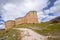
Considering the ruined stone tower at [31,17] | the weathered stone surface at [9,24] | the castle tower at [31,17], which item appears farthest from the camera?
the weathered stone surface at [9,24]

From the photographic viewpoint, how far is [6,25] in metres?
117

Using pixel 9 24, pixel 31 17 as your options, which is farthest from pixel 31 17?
pixel 9 24

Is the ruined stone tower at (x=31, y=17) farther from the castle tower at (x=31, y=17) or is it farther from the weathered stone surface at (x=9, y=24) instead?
the weathered stone surface at (x=9, y=24)

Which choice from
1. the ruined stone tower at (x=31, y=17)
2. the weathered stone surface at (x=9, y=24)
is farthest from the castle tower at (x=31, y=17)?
the weathered stone surface at (x=9, y=24)

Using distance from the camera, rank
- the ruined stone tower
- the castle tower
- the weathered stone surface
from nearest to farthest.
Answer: the castle tower → the ruined stone tower → the weathered stone surface

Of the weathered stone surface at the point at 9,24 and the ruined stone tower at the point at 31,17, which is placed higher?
the ruined stone tower at the point at 31,17

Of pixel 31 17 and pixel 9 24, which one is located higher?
pixel 31 17

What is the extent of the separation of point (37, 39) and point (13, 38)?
8.83 meters

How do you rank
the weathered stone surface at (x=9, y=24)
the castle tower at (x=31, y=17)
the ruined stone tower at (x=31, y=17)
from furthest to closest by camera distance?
the weathered stone surface at (x=9, y=24) < the ruined stone tower at (x=31, y=17) < the castle tower at (x=31, y=17)

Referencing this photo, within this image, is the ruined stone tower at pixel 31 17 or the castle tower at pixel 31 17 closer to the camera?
the castle tower at pixel 31 17

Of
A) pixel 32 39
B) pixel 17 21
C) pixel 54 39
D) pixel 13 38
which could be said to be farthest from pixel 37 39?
pixel 17 21

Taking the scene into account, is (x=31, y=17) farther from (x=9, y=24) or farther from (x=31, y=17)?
(x=9, y=24)

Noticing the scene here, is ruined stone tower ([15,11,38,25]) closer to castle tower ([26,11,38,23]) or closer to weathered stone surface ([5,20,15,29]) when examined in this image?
castle tower ([26,11,38,23])

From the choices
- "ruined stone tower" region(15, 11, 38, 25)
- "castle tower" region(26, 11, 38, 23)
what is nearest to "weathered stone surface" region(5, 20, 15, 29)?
"ruined stone tower" region(15, 11, 38, 25)
